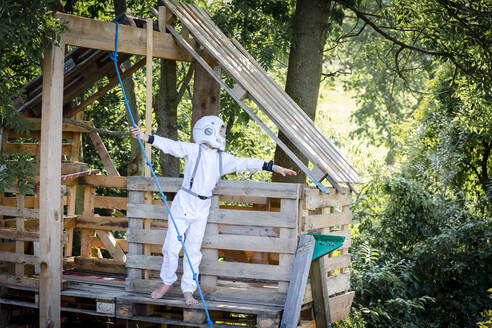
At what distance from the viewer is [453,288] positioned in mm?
10938

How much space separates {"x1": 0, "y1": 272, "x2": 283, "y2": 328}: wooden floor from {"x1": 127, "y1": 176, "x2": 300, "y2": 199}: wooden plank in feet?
3.73

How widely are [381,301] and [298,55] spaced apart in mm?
4209

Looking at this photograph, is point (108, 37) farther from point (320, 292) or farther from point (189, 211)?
point (320, 292)

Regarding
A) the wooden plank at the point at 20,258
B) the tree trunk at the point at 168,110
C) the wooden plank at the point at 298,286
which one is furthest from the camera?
the tree trunk at the point at 168,110

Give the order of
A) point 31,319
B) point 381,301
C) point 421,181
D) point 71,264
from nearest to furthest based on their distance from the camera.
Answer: point 31,319 → point 71,264 → point 381,301 → point 421,181

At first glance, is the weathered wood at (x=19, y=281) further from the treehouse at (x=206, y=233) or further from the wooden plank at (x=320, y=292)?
the wooden plank at (x=320, y=292)

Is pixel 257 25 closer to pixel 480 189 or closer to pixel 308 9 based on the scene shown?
pixel 308 9

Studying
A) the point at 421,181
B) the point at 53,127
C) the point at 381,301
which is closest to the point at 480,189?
the point at 421,181

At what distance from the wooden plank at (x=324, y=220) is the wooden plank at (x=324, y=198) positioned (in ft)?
0.40

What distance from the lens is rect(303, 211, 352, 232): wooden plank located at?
6.46 metres

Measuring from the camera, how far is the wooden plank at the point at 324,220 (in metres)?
6.46

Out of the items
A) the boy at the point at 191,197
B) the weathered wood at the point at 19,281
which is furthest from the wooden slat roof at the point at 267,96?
the weathered wood at the point at 19,281

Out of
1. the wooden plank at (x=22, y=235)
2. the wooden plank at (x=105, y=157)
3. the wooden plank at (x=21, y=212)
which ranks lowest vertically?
the wooden plank at (x=22, y=235)

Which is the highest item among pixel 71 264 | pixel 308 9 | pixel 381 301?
pixel 308 9
